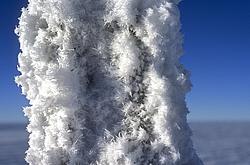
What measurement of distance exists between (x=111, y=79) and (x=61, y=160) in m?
2.74

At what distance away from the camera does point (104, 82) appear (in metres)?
14.6

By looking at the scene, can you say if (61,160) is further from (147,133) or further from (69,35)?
(69,35)

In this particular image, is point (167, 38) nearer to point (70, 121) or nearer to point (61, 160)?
point (70, 121)

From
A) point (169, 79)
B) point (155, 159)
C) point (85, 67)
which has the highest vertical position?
point (85, 67)

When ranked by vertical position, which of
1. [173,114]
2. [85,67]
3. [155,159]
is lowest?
[155,159]

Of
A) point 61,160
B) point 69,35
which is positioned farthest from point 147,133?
point 69,35

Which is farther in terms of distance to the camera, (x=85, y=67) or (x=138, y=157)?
(x=85, y=67)

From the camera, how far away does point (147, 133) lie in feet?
45.8

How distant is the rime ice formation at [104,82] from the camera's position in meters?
13.6

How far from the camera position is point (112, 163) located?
13914mm

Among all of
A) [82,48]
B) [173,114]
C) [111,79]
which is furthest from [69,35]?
[173,114]

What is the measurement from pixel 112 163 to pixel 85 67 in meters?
2.91

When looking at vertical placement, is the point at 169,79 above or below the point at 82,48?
below

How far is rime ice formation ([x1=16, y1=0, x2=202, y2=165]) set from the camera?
13.6m
